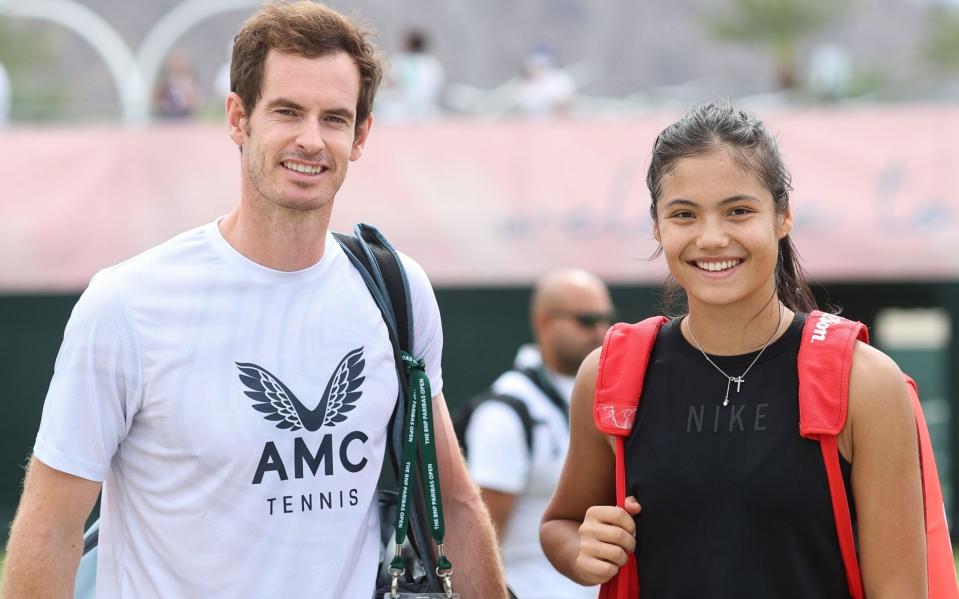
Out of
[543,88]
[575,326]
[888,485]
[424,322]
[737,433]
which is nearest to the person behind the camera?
[888,485]

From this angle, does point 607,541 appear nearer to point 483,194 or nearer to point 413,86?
point 483,194

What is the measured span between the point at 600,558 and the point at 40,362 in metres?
9.91

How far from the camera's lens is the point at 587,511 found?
2781 millimetres

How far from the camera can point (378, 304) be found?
3.05m

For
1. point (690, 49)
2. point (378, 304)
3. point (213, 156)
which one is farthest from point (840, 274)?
point (690, 49)

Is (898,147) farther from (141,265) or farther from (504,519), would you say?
(141,265)

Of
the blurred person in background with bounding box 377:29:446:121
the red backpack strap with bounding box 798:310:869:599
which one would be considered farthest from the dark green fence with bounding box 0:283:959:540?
the red backpack strap with bounding box 798:310:869:599

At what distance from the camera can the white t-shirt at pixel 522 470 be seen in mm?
4414

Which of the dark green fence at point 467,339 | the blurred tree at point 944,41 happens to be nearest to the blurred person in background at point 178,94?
the dark green fence at point 467,339

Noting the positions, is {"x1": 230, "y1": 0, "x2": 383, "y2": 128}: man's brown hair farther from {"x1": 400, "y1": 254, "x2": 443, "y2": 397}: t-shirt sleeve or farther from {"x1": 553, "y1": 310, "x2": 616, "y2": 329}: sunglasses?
{"x1": 553, "y1": 310, "x2": 616, "y2": 329}: sunglasses

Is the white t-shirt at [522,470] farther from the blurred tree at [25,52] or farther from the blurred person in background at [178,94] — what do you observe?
the blurred tree at [25,52]

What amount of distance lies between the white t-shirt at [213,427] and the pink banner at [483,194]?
25.0 ft

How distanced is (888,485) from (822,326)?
34 cm

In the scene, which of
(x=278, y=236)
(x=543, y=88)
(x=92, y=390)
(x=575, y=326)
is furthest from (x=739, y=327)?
(x=543, y=88)
